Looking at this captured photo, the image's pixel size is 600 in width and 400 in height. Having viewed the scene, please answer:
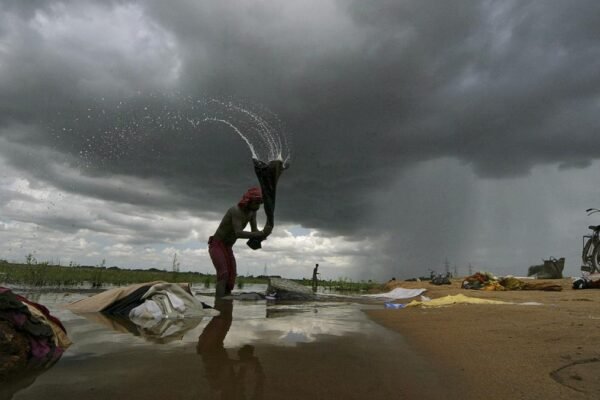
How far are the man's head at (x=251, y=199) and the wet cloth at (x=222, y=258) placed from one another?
3.38 ft

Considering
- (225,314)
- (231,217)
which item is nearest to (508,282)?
(231,217)

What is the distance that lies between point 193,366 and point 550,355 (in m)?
2.65

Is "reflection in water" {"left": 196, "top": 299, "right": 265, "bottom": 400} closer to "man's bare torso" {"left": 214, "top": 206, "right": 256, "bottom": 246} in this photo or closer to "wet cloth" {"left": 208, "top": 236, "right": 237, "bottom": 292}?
"man's bare torso" {"left": 214, "top": 206, "right": 256, "bottom": 246}

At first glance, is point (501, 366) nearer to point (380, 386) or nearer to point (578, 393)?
point (578, 393)

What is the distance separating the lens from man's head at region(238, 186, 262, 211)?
817cm

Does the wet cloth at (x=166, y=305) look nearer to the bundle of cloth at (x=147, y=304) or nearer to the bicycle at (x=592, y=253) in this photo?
the bundle of cloth at (x=147, y=304)

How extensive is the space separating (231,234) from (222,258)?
0.56 m

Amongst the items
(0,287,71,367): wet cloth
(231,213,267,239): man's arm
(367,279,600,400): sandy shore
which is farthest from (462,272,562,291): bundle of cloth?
(0,287,71,367): wet cloth

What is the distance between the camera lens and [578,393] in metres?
2.11

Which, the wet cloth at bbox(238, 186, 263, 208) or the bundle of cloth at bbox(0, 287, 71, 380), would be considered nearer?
the bundle of cloth at bbox(0, 287, 71, 380)

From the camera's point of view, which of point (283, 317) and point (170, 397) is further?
point (283, 317)

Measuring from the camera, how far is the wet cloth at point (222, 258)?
27.3 feet

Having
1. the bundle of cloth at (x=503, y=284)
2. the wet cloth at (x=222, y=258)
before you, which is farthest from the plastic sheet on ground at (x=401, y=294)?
the wet cloth at (x=222, y=258)

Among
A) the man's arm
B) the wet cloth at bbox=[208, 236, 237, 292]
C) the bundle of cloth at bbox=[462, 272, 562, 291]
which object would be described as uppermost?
the man's arm
